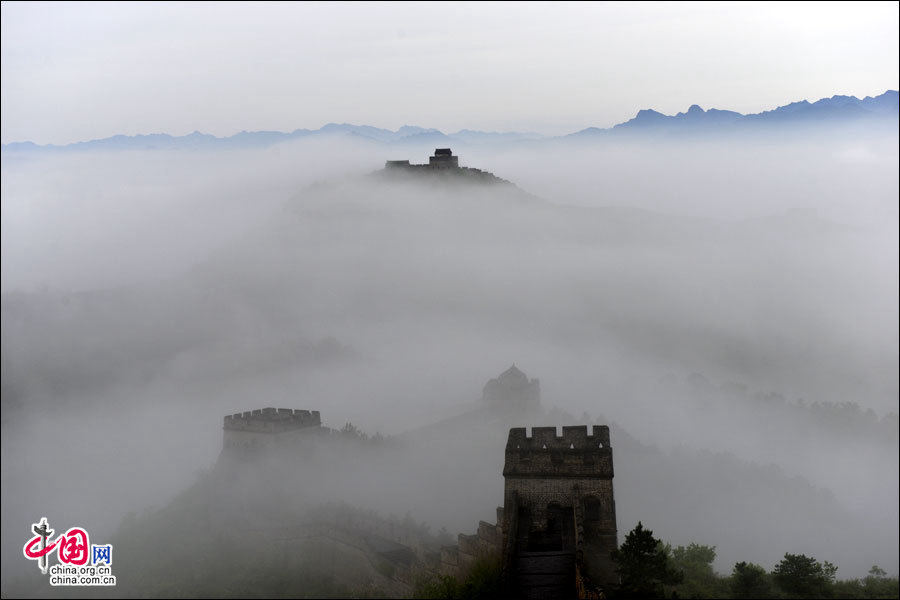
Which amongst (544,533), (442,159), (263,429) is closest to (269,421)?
(263,429)

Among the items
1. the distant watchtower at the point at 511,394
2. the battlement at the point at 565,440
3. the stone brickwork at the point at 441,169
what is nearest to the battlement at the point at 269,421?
the distant watchtower at the point at 511,394

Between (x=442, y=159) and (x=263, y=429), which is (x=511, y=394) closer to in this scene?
(x=263, y=429)

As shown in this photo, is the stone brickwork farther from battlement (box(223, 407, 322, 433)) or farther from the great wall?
the great wall

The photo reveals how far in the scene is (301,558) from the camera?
6200 centimetres

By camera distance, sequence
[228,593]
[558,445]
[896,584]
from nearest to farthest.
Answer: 1. [558,445]
2. [896,584]
3. [228,593]

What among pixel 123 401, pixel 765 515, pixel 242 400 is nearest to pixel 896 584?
pixel 765 515

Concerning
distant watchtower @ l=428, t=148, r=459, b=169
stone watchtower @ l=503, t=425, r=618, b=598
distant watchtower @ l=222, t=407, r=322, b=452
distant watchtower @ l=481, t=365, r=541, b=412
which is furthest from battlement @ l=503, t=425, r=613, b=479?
distant watchtower @ l=428, t=148, r=459, b=169

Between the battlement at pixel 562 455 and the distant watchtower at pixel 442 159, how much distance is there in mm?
129128

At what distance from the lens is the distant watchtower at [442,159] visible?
544ft

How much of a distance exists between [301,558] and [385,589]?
10.2 m

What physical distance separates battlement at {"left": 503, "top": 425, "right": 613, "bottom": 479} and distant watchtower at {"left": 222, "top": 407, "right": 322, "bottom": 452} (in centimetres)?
3728

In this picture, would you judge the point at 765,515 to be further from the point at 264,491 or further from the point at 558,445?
the point at 558,445

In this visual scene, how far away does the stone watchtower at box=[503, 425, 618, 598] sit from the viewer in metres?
37.1

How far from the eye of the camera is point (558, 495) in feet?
131
